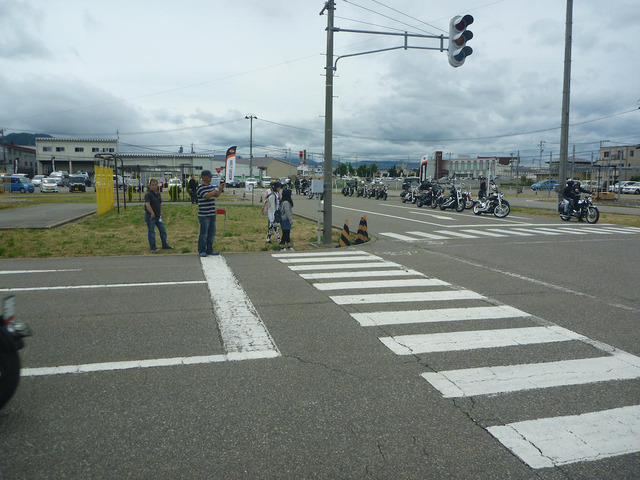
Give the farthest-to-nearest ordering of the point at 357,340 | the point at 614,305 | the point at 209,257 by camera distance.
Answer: the point at 209,257, the point at 614,305, the point at 357,340

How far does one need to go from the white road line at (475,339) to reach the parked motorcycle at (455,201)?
23491 millimetres

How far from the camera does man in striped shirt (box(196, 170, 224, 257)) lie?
38.5 ft

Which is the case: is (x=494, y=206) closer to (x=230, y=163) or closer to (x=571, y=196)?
(x=571, y=196)

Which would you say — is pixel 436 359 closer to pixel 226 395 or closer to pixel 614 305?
pixel 226 395

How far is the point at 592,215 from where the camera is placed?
70.1 ft

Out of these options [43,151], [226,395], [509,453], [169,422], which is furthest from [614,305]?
[43,151]

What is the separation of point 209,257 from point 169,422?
850 centimetres

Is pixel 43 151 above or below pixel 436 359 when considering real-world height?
above

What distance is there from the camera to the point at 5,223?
62.7ft

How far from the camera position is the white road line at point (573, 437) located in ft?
11.2

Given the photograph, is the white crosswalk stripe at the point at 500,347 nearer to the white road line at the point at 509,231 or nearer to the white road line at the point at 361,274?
the white road line at the point at 361,274

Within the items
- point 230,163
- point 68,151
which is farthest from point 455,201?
point 68,151

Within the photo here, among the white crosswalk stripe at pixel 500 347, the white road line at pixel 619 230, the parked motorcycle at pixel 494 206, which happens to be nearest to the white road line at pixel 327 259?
the white crosswalk stripe at pixel 500 347

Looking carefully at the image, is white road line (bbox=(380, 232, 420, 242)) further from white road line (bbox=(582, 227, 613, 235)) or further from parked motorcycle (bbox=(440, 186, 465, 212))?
parked motorcycle (bbox=(440, 186, 465, 212))
